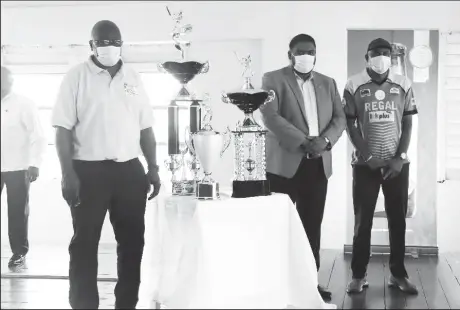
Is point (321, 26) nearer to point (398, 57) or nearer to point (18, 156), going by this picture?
point (398, 57)

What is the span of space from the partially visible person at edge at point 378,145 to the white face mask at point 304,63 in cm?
36

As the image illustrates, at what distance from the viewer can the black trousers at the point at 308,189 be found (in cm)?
350

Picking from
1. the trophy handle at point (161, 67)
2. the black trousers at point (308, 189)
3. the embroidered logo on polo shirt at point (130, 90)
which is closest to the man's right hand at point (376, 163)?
the black trousers at point (308, 189)

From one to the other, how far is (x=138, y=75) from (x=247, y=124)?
528 millimetres

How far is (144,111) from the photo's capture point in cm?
311

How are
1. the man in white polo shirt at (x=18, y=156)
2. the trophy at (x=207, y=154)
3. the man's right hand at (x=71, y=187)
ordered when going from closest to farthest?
1. the man in white polo shirt at (x=18, y=156)
2. the man's right hand at (x=71, y=187)
3. the trophy at (x=207, y=154)

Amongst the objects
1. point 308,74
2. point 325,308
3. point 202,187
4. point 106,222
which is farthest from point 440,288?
point 106,222

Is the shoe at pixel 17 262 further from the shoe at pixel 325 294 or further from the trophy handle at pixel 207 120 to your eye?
the shoe at pixel 325 294

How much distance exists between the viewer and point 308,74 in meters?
3.54

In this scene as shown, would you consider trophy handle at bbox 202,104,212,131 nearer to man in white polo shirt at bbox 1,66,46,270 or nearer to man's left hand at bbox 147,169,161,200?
man's left hand at bbox 147,169,161,200

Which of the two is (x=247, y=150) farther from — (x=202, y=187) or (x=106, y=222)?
(x=106, y=222)

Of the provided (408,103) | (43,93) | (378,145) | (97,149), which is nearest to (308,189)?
(378,145)

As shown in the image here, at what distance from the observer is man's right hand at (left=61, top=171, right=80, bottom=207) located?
9.49ft

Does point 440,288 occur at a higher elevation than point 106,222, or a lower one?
lower
